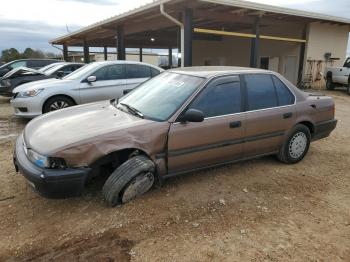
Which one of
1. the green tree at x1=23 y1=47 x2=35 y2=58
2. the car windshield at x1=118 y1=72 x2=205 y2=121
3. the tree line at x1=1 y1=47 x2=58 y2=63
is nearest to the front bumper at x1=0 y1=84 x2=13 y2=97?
the car windshield at x1=118 y1=72 x2=205 y2=121

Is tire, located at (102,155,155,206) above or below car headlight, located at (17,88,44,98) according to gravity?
below

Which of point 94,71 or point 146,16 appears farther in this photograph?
point 146,16

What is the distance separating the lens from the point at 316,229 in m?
3.09

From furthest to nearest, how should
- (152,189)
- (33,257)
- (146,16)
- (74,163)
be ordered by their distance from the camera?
(146,16)
(152,189)
(74,163)
(33,257)

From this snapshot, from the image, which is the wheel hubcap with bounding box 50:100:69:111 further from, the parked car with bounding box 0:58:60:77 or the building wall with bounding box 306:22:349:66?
the building wall with bounding box 306:22:349:66

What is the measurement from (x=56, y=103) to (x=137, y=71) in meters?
2.20

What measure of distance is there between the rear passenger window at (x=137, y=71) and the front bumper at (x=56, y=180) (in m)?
5.18

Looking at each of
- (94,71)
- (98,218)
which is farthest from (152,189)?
(94,71)

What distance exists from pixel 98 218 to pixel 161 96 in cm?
168

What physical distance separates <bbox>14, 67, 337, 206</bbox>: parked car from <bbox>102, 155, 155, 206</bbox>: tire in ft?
0.03

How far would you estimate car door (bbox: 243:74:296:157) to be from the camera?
4.16 m

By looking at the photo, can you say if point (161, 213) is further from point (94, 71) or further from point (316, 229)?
point (94, 71)

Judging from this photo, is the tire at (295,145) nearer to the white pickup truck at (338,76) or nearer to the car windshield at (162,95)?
the car windshield at (162,95)

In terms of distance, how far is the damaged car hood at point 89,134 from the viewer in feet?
10.00
